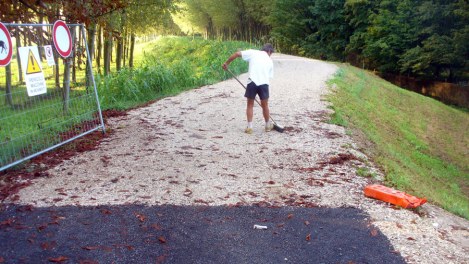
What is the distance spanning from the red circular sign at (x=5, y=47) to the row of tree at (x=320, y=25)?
202 centimetres

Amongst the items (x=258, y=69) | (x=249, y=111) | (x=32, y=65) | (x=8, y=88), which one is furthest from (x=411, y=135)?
(x=8, y=88)

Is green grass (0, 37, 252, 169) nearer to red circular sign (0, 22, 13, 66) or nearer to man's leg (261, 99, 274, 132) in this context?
red circular sign (0, 22, 13, 66)

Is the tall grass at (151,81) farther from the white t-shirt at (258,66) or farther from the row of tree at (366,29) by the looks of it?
the row of tree at (366,29)

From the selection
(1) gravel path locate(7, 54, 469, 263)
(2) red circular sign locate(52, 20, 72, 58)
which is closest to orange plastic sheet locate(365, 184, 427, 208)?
(1) gravel path locate(7, 54, 469, 263)

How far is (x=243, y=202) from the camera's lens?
Result: 535 cm

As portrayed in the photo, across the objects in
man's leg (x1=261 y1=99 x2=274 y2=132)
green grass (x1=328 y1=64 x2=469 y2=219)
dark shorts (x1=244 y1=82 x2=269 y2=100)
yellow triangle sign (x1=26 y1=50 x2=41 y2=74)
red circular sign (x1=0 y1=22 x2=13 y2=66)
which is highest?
red circular sign (x1=0 y1=22 x2=13 y2=66)

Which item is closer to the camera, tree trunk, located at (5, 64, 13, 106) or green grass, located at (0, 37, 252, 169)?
tree trunk, located at (5, 64, 13, 106)

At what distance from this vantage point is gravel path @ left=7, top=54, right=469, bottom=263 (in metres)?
4.87

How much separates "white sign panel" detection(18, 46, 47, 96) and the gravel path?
108 centimetres

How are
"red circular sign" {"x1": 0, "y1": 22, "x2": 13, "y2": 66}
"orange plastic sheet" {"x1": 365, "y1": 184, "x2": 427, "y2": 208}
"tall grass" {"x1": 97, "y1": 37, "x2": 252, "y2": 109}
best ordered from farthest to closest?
"tall grass" {"x1": 97, "y1": 37, "x2": 252, "y2": 109}
"red circular sign" {"x1": 0, "y1": 22, "x2": 13, "y2": 66}
"orange plastic sheet" {"x1": 365, "y1": 184, "x2": 427, "y2": 208}

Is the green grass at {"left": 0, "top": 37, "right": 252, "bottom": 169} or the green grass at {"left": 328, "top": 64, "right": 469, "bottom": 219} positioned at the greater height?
the green grass at {"left": 0, "top": 37, "right": 252, "bottom": 169}

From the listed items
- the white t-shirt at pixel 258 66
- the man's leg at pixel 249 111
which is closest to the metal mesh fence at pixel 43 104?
the man's leg at pixel 249 111

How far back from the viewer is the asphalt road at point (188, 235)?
4.07 meters

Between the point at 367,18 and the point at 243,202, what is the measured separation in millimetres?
26570
